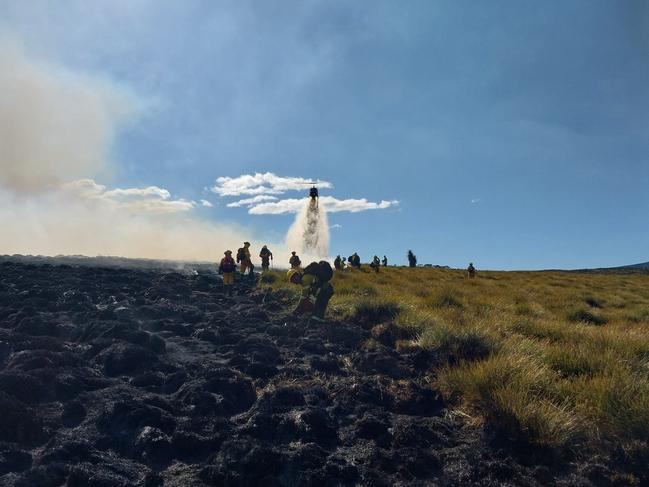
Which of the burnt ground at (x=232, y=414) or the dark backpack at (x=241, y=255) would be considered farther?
the dark backpack at (x=241, y=255)

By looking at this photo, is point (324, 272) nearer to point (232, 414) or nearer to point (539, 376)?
point (232, 414)

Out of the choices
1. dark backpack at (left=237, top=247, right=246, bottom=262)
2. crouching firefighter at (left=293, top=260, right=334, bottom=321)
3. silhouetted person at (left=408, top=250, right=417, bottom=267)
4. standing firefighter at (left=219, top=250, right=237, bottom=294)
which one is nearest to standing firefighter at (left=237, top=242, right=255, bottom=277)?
dark backpack at (left=237, top=247, right=246, bottom=262)

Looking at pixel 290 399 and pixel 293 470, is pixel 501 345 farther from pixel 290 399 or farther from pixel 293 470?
pixel 293 470

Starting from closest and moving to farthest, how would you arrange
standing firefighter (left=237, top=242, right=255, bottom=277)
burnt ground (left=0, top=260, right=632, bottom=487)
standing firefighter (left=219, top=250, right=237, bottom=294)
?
burnt ground (left=0, top=260, right=632, bottom=487), standing firefighter (left=219, top=250, right=237, bottom=294), standing firefighter (left=237, top=242, right=255, bottom=277)

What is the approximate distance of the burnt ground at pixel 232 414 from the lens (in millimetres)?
4297

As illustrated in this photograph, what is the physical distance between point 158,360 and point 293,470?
172 inches

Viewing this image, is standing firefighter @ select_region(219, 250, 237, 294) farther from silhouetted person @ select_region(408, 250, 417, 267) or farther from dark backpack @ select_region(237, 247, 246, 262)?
silhouetted person @ select_region(408, 250, 417, 267)

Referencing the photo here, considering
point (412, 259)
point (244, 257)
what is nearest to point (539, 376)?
point (244, 257)

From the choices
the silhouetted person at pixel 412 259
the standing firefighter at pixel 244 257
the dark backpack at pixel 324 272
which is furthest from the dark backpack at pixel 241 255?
the silhouetted person at pixel 412 259

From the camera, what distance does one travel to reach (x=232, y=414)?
235 inches

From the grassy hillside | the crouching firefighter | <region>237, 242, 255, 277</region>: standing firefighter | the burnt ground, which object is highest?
<region>237, 242, 255, 277</region>: standing firefighter

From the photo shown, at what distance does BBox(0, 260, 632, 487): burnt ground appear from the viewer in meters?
4.30

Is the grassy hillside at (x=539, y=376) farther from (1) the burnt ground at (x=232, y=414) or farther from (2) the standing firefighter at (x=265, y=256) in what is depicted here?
(2) the standing firefighter at (x=265, y=256)

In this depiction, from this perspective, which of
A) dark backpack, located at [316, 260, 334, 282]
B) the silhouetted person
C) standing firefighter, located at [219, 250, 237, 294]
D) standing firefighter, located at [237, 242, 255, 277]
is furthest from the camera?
the silhouetted person
